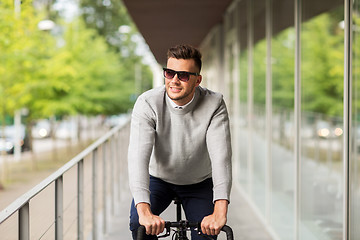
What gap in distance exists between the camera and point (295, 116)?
4.93 m

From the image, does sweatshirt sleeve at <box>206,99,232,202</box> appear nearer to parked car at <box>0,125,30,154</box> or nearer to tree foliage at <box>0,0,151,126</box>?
tree foliage at <box>0,0,151,126</box>

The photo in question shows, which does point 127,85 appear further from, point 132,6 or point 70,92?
point 132,6

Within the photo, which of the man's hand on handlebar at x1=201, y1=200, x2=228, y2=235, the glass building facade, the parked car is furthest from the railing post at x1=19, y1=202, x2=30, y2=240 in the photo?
the parked car

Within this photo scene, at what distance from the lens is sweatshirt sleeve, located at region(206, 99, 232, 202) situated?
2.60 metres

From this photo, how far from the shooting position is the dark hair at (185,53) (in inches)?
102

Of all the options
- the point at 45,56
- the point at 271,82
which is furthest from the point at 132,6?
the point at 45,56

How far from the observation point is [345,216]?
3.53 meters

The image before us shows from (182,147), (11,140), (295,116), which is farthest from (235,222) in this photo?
(11,140)

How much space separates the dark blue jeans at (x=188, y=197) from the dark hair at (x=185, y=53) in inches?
28.3

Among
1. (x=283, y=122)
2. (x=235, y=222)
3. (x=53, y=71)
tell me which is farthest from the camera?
(x=53, y=71)

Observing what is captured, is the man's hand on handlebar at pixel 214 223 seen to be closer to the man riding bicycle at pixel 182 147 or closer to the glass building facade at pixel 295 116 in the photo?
the man riding bicycle at pixel 182 147

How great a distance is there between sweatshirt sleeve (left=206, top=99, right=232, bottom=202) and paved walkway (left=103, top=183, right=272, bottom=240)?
7.16ft

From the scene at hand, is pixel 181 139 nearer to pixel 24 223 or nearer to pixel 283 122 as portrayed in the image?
pixel 24 223

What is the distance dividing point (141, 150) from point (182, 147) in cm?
24
